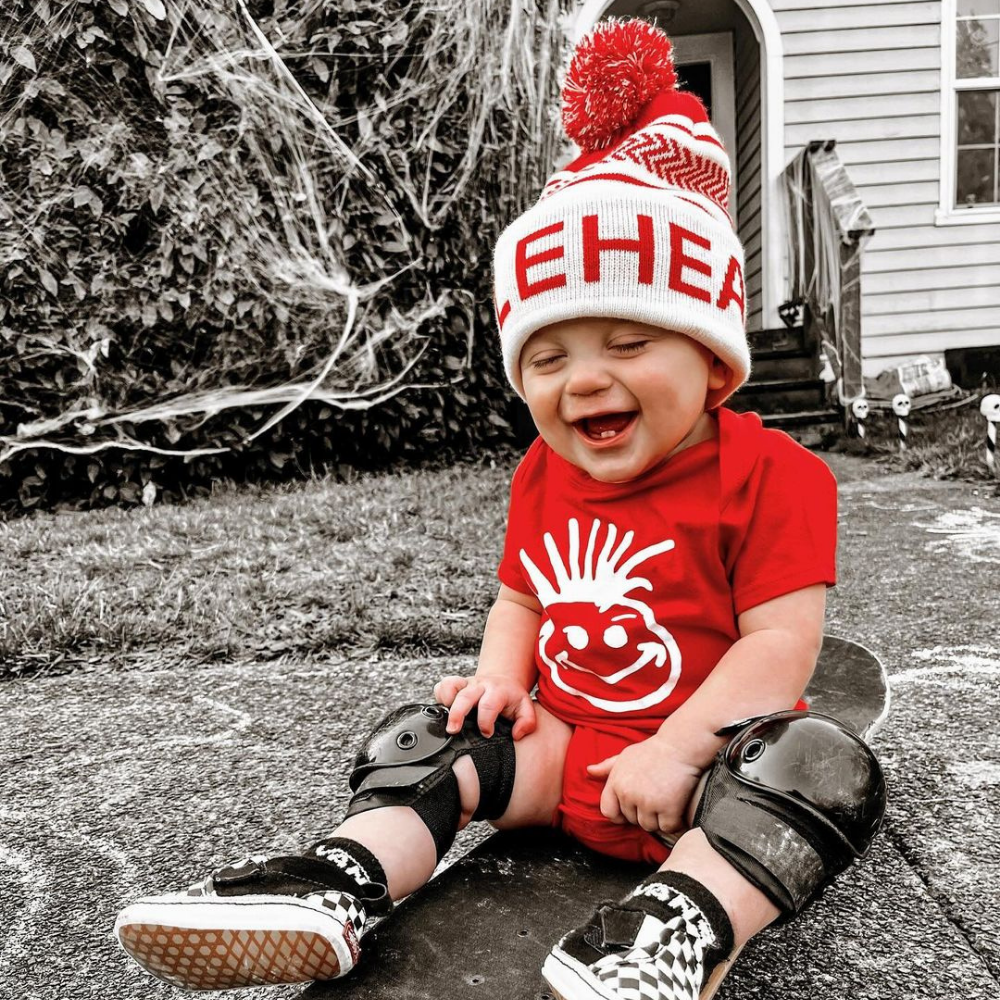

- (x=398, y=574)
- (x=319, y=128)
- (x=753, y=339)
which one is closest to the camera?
(x=398, y=574)

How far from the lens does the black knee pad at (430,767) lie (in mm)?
1224

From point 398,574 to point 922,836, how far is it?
2.01 m

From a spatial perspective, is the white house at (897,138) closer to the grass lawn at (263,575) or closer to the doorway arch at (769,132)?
the doorway arch at (769,132)

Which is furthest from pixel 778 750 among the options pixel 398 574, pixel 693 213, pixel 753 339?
pixel 753 339

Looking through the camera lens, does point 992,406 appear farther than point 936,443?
No

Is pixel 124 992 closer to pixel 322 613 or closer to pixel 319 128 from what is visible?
pixel 322 613

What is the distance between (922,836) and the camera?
144 cm

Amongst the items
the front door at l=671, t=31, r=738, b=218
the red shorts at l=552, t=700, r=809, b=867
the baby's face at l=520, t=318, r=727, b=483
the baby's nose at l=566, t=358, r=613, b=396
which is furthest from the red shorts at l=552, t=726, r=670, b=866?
the front door at l=671, t=31, r=738, b=218

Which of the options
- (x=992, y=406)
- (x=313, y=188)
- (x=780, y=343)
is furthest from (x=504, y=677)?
(x=780, y=343)

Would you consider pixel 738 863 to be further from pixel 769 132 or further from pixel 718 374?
pixel 769 132

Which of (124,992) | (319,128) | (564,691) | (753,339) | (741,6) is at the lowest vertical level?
(124,992)

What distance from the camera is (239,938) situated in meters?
1.00

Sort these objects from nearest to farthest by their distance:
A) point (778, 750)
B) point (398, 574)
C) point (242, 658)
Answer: point (778, 750)
point (242, 658)
point (398, 574)

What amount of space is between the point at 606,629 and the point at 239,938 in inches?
24.0
